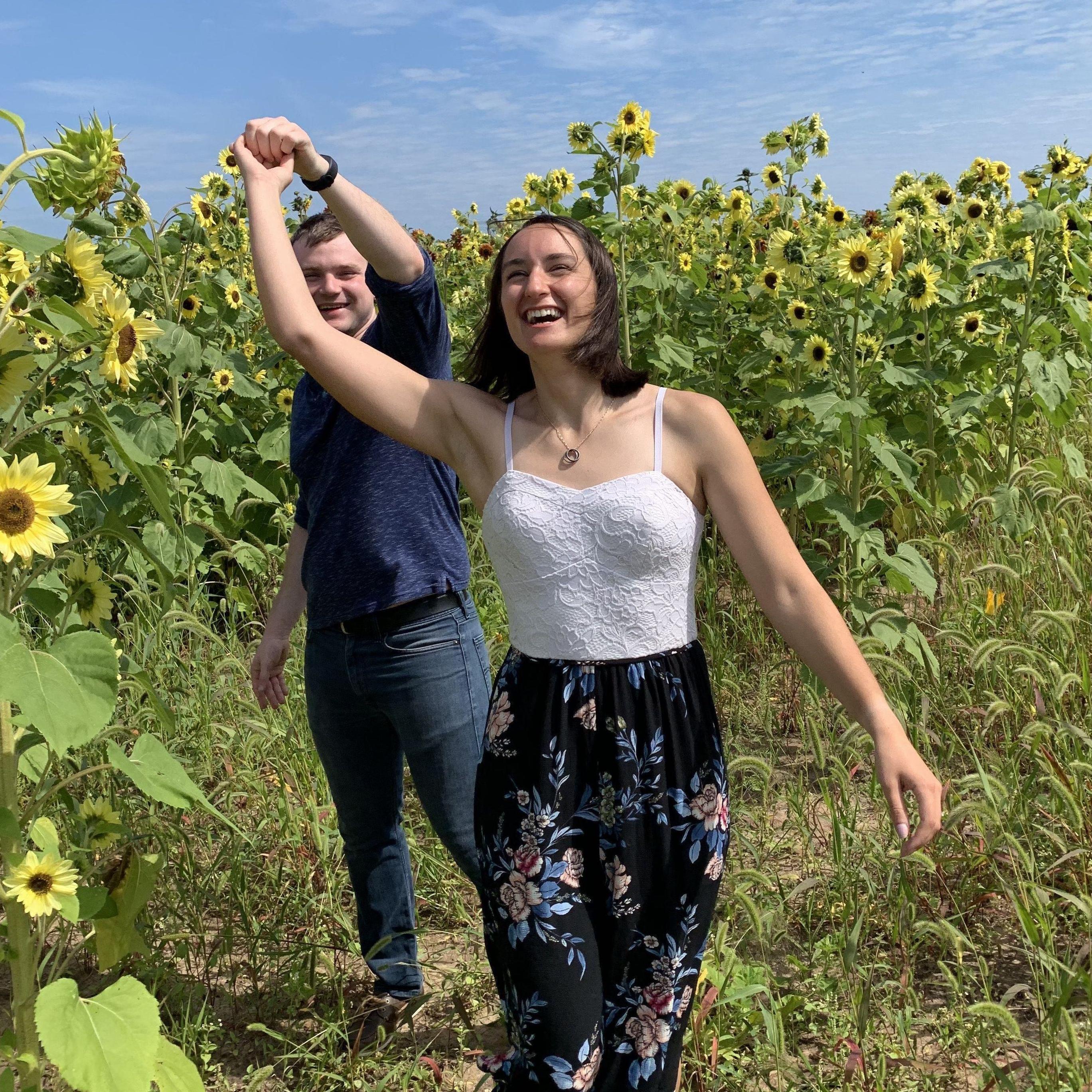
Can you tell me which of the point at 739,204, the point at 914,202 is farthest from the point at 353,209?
the point at 739,204

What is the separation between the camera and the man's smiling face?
262cm

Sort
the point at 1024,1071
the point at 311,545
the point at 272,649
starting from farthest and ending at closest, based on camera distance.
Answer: the point at 272,649, the point at 311,545, the point at 1024,1071

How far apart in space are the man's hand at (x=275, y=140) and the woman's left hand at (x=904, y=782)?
143cm

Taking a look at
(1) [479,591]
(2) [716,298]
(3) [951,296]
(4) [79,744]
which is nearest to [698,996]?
(4) [79,744]

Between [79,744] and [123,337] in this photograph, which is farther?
[123,337]

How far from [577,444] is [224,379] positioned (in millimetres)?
3715

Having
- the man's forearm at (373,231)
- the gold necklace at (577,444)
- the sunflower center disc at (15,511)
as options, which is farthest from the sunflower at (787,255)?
the sunflower center disc at (15,511)

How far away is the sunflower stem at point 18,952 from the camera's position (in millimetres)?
2027

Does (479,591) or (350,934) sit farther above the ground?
(479,591)

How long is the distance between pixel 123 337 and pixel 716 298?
447cm

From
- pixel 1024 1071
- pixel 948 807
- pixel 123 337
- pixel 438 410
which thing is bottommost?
pixel 1024 1071

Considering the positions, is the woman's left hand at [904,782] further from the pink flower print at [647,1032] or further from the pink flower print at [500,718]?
the pink flower print at [500,718]

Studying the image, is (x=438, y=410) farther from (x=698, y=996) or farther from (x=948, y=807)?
(x=948, y=807)

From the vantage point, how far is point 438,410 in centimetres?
227
